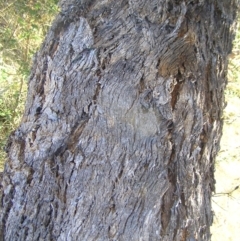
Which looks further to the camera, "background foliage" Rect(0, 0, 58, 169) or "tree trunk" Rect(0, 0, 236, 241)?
"background foliage" Rect(0, 0, 58, 169)

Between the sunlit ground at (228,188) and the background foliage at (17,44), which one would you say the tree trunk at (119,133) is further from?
the sunlit ground at (228,188)

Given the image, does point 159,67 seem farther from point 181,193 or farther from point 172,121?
point 181,193

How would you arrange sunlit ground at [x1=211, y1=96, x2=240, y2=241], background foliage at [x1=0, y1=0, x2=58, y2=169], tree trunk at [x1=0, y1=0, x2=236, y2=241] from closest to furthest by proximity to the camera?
tree trunk at [x1=0, y1=0, x2=236, y2=241]
background foliage at [x1=0, y1=0, x2=58, y2=169]
sunlit ground at [x1=211, y1=96, x2=240, y2=241]

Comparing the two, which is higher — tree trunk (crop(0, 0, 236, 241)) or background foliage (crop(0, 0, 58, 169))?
background foliage (crop(0, 0, 58, 169))

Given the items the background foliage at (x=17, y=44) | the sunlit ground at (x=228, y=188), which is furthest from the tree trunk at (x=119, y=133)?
the sunlit ground at (x=228, y=188)

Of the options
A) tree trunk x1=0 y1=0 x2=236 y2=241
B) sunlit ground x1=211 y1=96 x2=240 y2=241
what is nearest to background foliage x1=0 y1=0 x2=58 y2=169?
sunlit ground x1=211 y1=96 x2=240 y2=241

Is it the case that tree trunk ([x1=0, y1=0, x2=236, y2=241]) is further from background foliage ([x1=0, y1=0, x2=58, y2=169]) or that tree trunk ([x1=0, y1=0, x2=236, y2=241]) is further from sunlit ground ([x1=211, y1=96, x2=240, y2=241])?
sunlit ground ([x1=211, y1=96, x2=240, y2=241])

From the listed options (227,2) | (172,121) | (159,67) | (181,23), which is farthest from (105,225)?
(227,2)
